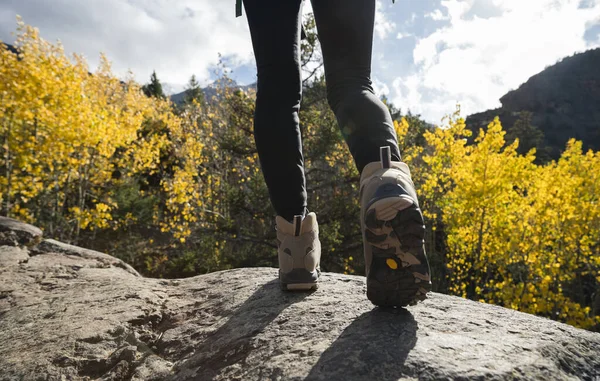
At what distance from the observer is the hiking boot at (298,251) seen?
117 cm

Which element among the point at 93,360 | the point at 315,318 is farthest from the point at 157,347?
the point at 315,318

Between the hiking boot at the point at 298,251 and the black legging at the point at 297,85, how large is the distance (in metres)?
0.05

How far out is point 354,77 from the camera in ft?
3.44

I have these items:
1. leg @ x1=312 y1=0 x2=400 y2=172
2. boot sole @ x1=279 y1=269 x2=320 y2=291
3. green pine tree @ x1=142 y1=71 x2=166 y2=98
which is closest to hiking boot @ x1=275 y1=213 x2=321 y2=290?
boot sole @ x1=279 y1=269 x2=320 y2=291

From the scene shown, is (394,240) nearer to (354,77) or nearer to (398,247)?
(398,247)

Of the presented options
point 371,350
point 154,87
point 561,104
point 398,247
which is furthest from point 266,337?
point 561,104

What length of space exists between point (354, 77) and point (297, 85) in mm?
188

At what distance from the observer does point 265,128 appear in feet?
3.59

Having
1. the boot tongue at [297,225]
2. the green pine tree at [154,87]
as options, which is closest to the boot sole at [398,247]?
the boot tongue at [297,225]

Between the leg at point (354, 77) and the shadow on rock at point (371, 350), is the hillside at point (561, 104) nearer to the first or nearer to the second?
the leg at point (354, 77)

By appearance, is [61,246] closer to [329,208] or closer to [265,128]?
[265,128]

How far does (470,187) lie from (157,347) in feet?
21.5

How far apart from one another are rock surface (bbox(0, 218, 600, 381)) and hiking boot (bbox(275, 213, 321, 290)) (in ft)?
0.18

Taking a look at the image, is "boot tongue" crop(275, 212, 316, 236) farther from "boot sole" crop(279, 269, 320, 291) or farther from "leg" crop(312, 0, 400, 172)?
"leg" crop(312, 0, 400, 172)
